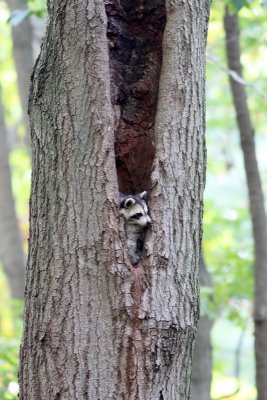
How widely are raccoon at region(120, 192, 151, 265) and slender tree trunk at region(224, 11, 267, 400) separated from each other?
10.9 ft

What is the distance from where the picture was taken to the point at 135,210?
3.34 metres

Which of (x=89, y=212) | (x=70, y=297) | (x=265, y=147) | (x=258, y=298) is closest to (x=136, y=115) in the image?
(x=89, y=212)

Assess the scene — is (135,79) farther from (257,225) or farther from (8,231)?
(8,231)

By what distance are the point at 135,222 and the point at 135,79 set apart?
34.2 inches

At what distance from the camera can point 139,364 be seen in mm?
2975

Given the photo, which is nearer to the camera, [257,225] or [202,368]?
[202,368]

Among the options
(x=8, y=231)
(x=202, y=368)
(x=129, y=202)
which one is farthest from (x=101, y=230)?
(x=8, y=231)

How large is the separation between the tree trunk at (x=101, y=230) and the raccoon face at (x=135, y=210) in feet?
0.21

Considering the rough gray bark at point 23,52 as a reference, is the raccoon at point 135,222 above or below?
below

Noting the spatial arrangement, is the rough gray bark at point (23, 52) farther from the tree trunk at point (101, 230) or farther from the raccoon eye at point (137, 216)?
the raccoon eye at point (137, 216)

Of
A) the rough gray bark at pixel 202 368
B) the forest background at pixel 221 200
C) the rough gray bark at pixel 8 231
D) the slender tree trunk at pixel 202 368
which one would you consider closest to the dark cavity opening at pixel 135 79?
the forest background at pixel 221 200

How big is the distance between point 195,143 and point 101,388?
1245mm

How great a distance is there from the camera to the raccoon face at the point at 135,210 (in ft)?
10.4

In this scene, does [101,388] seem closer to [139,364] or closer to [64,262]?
[139,364]
